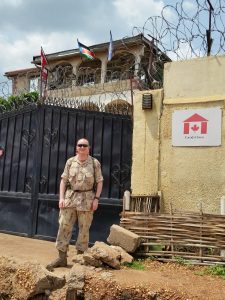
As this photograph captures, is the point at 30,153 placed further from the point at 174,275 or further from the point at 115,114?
the point at 174,275

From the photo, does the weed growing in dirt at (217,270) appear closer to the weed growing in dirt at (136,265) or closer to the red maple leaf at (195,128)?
the weed growing in dirt at (136,265)

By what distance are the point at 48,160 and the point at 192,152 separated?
2449 millimetres

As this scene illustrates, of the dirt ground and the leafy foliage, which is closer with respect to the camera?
the dirt ground

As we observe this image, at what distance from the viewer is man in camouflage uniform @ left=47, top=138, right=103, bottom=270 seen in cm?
484

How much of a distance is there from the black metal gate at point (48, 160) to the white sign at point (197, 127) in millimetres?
802

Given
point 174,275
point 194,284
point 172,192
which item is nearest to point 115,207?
point 172,192

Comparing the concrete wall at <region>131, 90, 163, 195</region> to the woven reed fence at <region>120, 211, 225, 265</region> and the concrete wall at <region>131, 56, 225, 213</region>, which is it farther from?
the woven reed fence at <region>120, 211, 225, 265</region>

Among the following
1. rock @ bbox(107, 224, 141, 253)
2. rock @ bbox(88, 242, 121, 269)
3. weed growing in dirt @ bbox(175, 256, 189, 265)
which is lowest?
Result: weed growing in dirt @ bbox(175, 256, 189, 265)

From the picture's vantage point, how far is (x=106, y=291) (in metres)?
3.83

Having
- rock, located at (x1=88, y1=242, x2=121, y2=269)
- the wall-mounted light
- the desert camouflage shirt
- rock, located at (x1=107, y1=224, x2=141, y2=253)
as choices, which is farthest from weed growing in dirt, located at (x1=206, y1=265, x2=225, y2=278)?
the wall-mounted light

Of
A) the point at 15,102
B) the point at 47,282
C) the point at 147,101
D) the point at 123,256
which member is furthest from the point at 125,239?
the point at 15,102

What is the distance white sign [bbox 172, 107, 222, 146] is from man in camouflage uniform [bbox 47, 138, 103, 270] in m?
1.33

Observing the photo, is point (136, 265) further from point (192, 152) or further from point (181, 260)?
point (192, 152)

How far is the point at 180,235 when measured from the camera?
503 centimetres
